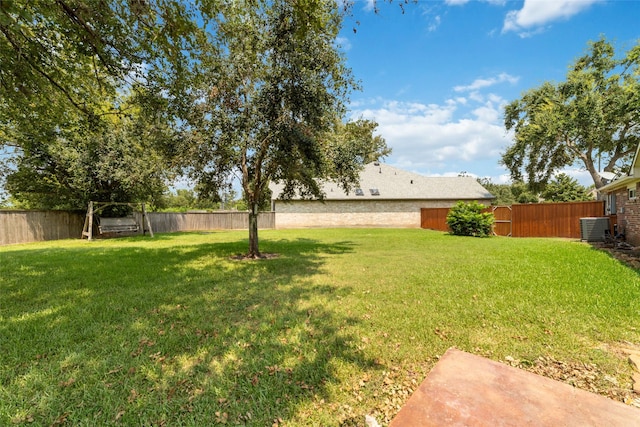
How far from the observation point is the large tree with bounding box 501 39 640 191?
58.6 ft

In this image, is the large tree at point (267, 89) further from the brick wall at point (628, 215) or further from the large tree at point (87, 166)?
the brick wall at point (628, 215)

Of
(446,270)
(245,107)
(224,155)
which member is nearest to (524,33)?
(446,270)

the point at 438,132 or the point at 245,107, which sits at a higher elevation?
the point at 438,132

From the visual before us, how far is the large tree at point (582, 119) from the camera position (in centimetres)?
1786

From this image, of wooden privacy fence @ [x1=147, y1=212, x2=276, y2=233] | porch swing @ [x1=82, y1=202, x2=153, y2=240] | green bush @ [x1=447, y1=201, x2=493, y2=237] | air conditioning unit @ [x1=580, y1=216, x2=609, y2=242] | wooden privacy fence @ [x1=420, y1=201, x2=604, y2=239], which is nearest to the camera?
air conditioning unit @ [x1=580, y1=216, x2=609, y2=242]

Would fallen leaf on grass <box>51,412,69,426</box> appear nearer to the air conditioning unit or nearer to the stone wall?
the air conditioning unit

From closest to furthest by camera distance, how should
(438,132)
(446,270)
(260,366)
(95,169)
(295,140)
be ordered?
(260,366)
(446,270)
(295,140)
(95,169)
(438,132)

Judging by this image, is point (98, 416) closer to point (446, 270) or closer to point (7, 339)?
point (7, 339)

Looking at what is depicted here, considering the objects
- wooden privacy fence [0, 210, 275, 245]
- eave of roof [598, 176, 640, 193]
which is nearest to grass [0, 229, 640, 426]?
eave of roof [598, 176, 640, 193]

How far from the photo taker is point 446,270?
6.70 metres

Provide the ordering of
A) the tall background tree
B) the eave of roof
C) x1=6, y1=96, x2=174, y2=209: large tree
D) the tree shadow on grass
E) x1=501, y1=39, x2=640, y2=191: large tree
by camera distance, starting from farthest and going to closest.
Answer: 1. x1=501, y1=39, x2=640, y2=191: large tree
2. x1=6, y1=96, x2=174, y2=209: large tree
3. the eave of roof
4. the tall background tree
5. the tree shadow on grass

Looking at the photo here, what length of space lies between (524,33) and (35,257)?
1653 cm

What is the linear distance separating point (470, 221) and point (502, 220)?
240cm

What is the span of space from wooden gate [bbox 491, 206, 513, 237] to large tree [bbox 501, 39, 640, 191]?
707 cm
